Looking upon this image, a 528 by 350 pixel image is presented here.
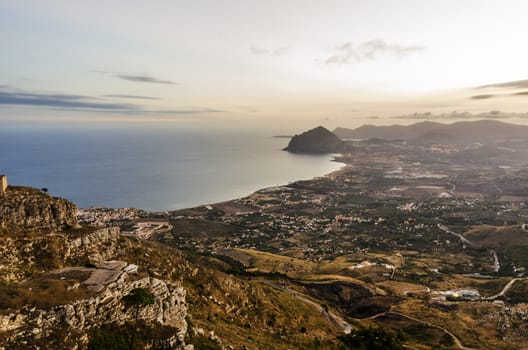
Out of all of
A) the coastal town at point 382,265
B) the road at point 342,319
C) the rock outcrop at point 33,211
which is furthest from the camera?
the coastal town at point 382,265

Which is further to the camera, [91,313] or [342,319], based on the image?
[342,319]

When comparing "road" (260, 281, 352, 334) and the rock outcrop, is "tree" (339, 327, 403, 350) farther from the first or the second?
the rock outcrop

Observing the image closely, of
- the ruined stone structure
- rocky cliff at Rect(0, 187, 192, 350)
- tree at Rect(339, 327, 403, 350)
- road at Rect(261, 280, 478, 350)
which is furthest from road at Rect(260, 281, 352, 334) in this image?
the ruined stone structure

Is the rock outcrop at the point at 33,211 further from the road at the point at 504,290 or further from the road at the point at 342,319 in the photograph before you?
the road at the point at 504,290

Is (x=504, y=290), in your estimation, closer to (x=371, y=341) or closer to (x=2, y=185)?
(x=371, y=341)

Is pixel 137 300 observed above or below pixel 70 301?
below

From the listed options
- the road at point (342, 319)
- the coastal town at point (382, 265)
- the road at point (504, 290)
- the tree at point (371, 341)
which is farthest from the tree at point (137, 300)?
the road at point (504, 290)

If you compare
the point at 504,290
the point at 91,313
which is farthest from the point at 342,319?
the point at 504,290

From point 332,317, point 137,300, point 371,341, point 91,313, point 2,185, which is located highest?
point 2,185
